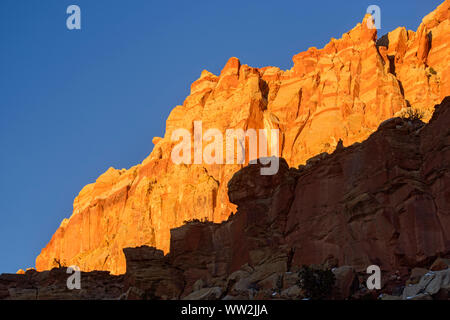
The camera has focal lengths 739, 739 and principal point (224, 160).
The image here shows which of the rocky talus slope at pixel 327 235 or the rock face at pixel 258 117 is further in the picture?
the rock face at pixel 258 117

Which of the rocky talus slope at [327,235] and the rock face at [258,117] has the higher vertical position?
the rock face at [258,117]

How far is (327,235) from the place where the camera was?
57.2 metres

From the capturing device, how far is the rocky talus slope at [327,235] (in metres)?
50.0

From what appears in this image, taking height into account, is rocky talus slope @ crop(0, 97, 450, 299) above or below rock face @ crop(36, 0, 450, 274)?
below

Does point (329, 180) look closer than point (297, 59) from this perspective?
Yes

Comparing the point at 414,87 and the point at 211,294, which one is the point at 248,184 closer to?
the point at 211,294

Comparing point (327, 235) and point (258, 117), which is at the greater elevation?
point (258, 117)

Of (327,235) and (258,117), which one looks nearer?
(327,235)

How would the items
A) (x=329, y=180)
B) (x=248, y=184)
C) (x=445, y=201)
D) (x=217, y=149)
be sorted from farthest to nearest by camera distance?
(x=217, y=149), (x=248, y=184), (x=329, y=180), (x=445, y=201)

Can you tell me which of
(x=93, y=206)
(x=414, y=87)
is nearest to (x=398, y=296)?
(x=414, y=87)

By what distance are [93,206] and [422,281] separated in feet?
382

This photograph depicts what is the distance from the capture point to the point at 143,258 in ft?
229

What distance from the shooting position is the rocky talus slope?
5003cm
